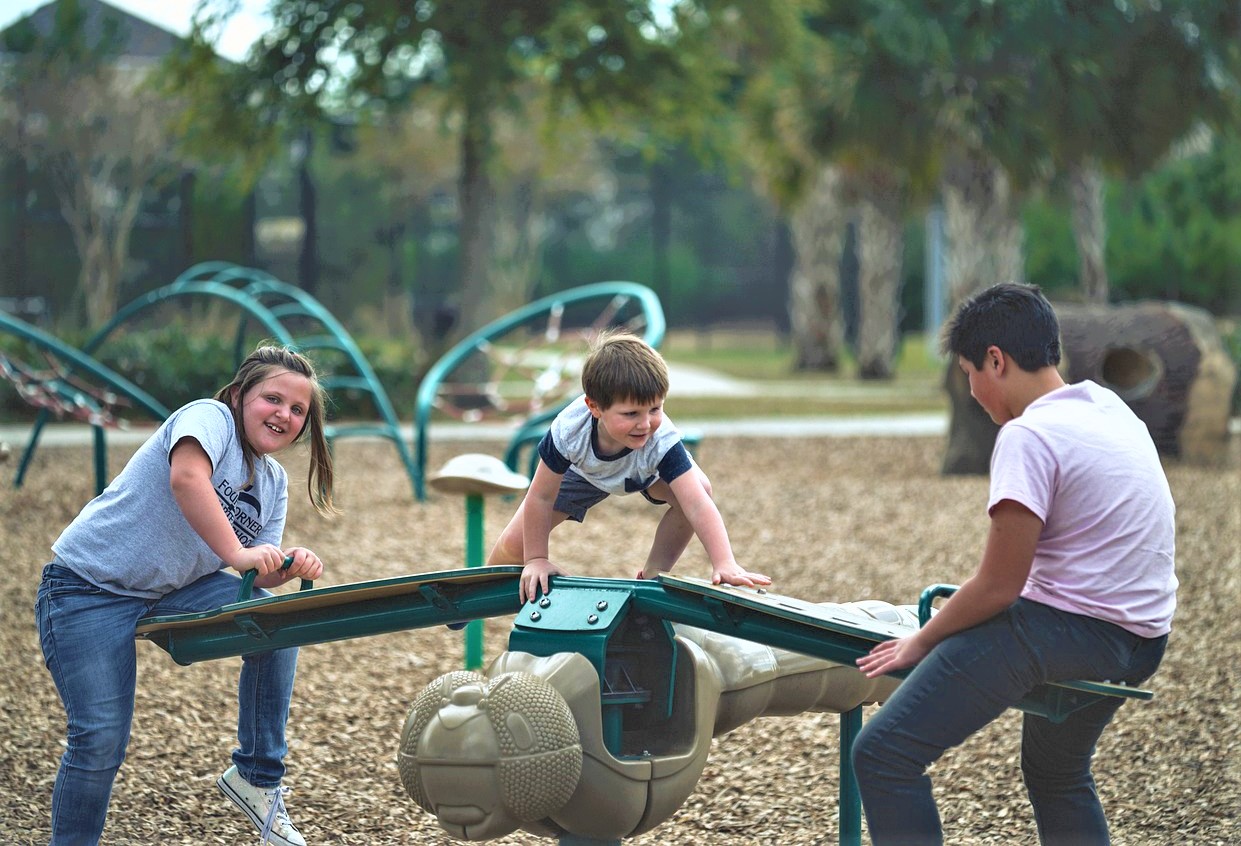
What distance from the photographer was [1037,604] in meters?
2.41

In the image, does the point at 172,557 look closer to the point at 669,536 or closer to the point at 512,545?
the point at 512,545

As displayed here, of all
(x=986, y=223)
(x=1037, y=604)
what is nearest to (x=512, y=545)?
(x=1037, y=604)

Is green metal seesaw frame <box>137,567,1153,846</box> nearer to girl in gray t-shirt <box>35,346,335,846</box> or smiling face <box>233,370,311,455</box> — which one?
girl in gray t-shirt <box>35,346,335,846</box>

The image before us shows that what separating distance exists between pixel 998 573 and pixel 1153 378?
803 centimetres

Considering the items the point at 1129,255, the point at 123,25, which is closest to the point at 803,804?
the point at 123,25

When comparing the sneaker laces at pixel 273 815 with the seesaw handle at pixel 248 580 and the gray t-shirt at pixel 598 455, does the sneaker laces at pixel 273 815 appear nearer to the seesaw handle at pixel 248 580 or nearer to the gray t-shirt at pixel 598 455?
the seesaw handle at pixel 248 580

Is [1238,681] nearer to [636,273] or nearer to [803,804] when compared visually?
[803,804]

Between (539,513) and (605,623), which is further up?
(539,513)

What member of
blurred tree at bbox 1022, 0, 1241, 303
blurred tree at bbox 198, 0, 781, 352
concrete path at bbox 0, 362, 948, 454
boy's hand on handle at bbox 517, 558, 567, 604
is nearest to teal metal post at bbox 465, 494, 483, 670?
boy's hand on handle at bbox 517, 558, 567, 604

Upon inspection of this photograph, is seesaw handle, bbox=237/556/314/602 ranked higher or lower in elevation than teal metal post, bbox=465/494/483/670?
higher

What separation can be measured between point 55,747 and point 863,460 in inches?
291

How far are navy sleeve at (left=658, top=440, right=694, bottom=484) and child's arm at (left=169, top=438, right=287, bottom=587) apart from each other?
0.84 m

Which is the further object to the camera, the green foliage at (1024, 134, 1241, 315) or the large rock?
the green foliage at (1024, 134, 1241, 315)

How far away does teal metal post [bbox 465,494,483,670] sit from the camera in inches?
175
